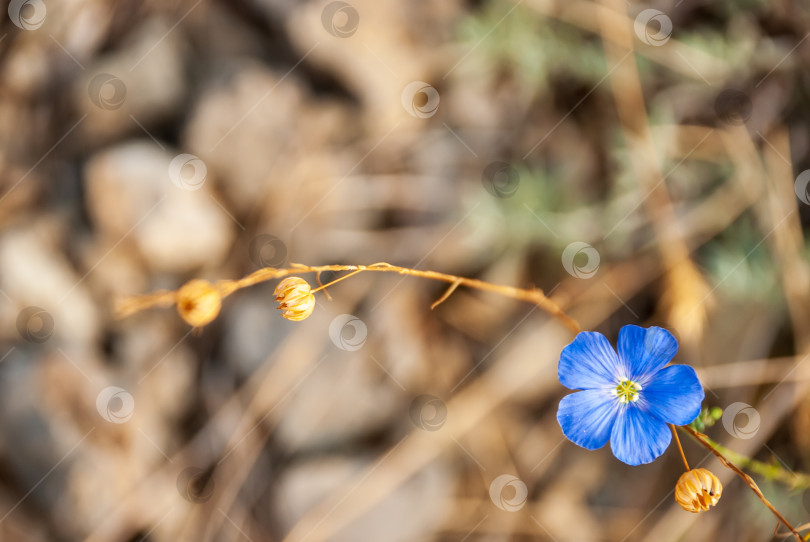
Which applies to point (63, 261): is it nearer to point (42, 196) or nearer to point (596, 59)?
point (42, 196)

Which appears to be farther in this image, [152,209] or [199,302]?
[152,209]

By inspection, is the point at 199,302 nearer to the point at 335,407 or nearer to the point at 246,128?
the point at 335,407

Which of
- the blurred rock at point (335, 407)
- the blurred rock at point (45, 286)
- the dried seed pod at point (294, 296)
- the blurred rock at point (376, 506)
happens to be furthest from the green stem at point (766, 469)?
the blurred rock at point (45, 286)

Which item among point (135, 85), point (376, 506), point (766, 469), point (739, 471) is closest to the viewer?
point (739, 471)

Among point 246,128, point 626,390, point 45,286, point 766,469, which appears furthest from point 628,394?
point 45,286

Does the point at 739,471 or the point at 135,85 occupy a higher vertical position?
the point at 739,471

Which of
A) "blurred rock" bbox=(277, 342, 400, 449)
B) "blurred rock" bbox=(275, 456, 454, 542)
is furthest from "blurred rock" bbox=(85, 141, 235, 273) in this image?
"blurred rock" bbox=(275, 456, 454, 542)

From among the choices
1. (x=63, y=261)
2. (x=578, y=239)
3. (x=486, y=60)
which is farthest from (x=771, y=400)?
(x=63, y=261)
